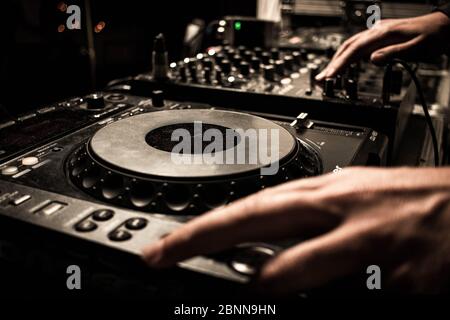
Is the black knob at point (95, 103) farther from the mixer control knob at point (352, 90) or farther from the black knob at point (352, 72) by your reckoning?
the black knob at point (352, 72)

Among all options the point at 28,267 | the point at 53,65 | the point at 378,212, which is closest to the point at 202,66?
the point at 28,267

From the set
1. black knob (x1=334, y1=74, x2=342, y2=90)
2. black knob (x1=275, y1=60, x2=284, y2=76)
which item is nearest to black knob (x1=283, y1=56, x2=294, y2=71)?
black knob (x1=275, y1=60, x2=284, y2=76)

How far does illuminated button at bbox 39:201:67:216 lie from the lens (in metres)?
0.70

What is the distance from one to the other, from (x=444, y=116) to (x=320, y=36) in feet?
2.88

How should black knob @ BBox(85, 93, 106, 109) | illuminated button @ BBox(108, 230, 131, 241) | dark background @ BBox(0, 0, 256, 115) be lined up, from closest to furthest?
1. illuminated button @ BBox(108, 230, 131, 241)
2. black knob @ BBox(85, 93, 106, 109)
3. dark background @ BBox(0, 0, 256, 115)

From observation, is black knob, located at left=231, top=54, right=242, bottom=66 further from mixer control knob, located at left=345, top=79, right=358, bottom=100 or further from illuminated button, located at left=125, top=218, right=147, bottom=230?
illuminated button, located at left=125, top=218, right=147, bottom=230

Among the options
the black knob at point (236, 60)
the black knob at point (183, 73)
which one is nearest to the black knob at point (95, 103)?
the black knob at point (183, 73)

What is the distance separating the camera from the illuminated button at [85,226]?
0.64 meters

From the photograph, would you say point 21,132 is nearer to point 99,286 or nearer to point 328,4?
point 99,286

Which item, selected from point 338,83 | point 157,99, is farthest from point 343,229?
point 338,83

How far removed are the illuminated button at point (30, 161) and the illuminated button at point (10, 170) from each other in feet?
0.08

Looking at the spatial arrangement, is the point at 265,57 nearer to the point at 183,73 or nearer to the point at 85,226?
the point at 183,73

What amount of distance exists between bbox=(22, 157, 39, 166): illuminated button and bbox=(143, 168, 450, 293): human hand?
0.41m

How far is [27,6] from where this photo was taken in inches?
93.4
